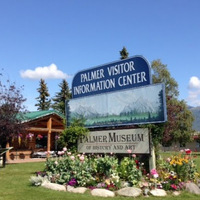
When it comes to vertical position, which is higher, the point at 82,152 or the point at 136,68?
the point at 136,68

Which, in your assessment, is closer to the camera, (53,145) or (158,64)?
(53,145)

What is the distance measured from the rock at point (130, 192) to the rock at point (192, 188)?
1.47 m

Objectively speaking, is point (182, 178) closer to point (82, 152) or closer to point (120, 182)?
point (120, 182)

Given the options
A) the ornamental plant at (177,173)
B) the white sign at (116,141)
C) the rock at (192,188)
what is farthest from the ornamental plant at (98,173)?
the rock at (192,188)

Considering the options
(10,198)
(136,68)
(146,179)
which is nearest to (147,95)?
(136,68)

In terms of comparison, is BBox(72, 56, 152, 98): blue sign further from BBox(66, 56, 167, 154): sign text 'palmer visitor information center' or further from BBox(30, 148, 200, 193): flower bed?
BBox(30, 148, 200, 193): flower bed

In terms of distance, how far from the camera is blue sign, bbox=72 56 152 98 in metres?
10.4

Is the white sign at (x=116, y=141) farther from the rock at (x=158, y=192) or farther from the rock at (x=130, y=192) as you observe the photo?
the rock at (x=130, y=192)

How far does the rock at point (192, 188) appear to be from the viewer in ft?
26.0

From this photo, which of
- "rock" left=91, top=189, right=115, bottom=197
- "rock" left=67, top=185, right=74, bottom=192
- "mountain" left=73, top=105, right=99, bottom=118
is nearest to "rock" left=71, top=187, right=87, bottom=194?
"rock" left=67, top=185, right=74, bottom=192

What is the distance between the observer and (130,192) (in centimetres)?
774

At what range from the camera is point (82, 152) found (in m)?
11.4

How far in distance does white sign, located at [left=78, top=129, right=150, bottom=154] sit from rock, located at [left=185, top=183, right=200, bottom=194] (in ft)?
5.68

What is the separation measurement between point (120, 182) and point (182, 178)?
1.96m
